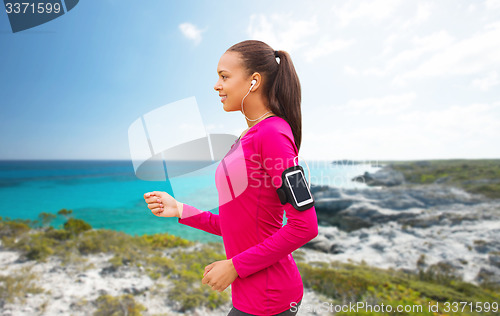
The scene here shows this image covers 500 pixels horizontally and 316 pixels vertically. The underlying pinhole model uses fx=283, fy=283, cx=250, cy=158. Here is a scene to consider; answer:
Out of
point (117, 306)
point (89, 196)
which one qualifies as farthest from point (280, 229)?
→ point (89, 196)

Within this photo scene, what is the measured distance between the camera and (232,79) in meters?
0.93

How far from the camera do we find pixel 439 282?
14.8 ft

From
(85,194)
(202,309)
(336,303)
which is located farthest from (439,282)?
(85,194)

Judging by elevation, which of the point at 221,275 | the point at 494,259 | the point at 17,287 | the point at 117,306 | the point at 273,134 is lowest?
the point at 494,259

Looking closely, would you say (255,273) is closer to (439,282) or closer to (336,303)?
(336,303)

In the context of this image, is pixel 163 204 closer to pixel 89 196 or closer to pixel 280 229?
pixel 280 229

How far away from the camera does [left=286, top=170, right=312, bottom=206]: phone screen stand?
2.55 ft

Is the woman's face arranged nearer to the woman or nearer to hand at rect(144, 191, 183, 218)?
the woman

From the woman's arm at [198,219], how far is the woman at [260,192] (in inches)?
3.8

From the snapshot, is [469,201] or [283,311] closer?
[283,311]

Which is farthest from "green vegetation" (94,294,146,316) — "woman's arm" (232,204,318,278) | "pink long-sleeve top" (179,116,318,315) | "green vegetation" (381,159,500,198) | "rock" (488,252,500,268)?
"green vegetation" (381,159,500,198)

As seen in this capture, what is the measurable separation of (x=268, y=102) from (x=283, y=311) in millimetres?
673

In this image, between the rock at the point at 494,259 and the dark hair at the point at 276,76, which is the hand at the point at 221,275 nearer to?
the dark hair at the point at 276,76

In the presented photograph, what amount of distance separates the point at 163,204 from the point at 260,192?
0.40 meters
